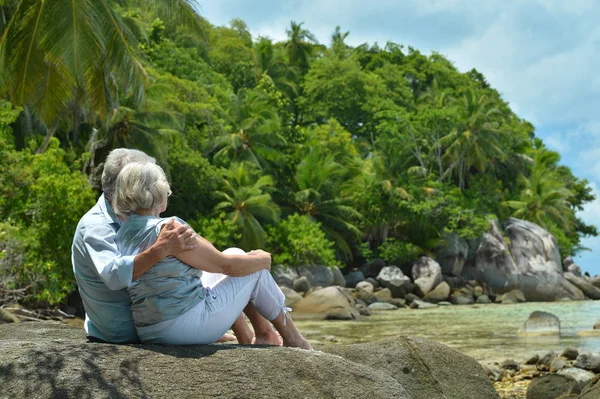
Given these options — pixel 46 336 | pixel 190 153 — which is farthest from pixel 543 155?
pixel 46 336

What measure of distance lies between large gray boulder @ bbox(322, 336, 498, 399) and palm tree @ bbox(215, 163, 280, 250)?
24878 millimetres

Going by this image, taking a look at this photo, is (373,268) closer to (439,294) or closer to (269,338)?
(439,294)

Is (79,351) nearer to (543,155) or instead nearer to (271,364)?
(271,364)

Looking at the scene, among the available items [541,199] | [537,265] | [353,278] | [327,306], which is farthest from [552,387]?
[541,199]

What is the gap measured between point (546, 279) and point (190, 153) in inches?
768

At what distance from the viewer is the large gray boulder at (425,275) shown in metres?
35.0

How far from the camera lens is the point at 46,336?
5176 millimetres

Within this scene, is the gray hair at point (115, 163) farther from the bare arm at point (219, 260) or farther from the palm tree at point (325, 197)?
the palm tree at point (325, 197)

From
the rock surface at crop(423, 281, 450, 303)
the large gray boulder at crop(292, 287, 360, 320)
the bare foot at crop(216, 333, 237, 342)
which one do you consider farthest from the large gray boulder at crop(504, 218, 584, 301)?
the bare foot at crop(216, 333, 237, 342)

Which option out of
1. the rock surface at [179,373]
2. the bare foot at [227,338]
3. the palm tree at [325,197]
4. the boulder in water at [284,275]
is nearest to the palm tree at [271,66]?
the palm tree at [325,197]

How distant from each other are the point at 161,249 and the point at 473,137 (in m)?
36.1

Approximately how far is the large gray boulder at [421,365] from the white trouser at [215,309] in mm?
1004

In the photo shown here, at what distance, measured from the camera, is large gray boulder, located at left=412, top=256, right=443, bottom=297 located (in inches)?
1377

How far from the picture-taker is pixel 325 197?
37.7m
